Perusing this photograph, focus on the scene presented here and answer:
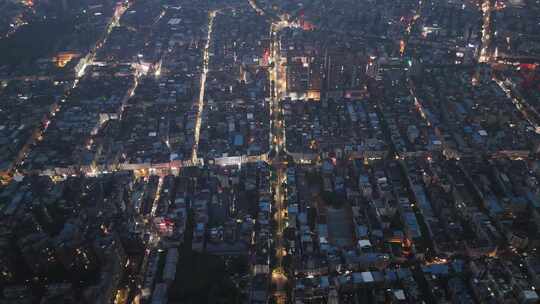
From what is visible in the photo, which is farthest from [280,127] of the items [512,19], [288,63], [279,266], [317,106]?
[512,19]

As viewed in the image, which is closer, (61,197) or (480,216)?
(480,216)

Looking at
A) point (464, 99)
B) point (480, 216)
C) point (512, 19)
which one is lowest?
point (480, 216)

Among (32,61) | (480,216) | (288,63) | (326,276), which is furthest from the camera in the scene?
(32,61)

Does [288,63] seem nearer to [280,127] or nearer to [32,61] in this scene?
[280,127]

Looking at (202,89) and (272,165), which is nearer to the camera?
(272,165)

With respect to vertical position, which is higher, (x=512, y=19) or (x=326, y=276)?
(x=512, y=19)

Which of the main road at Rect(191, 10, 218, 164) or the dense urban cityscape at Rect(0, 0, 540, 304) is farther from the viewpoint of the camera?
the main road at Rect(191, 10, 218, 164)

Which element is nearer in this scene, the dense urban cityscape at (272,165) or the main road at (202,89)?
the dense urban cityscape at (272,165)

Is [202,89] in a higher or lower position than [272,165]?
higher
